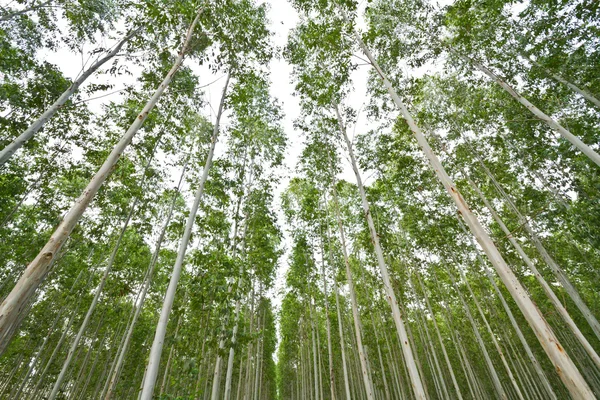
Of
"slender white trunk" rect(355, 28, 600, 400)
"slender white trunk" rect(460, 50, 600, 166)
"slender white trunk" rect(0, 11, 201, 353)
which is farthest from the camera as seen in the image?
"slender white trunk" rect(460, 50, 600, 166)

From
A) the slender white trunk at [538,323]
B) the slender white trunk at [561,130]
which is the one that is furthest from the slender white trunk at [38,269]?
the slender white trunk at [561,130]

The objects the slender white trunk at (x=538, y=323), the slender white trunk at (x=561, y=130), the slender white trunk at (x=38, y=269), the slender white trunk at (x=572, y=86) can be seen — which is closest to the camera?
the slender white trunk at (x=538, y=323)

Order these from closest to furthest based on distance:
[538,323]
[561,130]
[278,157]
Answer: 1. [538,323]
2. [561,130]
3. [278,157]

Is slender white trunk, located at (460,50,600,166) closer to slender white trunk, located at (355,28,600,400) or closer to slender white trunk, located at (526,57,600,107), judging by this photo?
slender white trunk, located at (526,57,600,107)

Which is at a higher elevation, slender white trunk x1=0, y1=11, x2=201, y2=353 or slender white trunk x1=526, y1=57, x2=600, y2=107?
slender white trunk x1=526, y1=57, x2=600, y2=107

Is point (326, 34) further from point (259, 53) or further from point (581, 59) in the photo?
point (581, 59)

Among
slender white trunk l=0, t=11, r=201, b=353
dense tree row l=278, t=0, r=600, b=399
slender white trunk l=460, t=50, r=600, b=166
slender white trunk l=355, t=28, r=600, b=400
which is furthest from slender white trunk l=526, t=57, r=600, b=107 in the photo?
slender white trunk l=0, t=11, r=201, b=353

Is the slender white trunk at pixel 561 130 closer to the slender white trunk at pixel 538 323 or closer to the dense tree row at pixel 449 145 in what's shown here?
the dense tree row at pixel 449 145

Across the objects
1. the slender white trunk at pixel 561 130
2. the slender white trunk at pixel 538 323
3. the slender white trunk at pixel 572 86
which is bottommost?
the slender white trunk at pixel 538 323

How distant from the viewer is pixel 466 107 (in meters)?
10.6

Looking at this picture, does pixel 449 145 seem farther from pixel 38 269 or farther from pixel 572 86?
pixel 38 269

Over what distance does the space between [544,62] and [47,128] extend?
1723 cm

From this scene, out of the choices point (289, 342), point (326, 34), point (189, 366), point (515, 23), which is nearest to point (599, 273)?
point (515, 23)

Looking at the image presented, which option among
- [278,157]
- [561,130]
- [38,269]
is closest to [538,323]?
[38,269]
